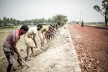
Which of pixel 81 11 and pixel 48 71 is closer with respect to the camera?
pixel 48 71

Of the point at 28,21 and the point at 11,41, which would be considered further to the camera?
the point at 28,21

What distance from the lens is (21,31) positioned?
424 cm

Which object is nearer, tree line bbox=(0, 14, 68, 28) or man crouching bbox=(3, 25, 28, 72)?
A: man crouching bbox=(3, 25, 28, 72)

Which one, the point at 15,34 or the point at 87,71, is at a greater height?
the point at 15,34

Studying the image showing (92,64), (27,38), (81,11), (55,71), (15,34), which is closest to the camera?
(15,34)

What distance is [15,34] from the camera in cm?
413

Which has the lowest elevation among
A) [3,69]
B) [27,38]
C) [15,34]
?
[3,69]

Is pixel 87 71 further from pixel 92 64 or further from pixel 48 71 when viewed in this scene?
pixel 48 71

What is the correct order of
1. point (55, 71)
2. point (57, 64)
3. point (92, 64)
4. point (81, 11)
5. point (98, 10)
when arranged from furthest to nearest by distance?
point (81, 11) < point (98, 10) < point (92, 64) < point (57, 64) < point (55, 71)

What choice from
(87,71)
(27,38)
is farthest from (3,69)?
(87,71)

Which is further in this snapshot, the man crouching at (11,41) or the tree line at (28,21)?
the tree line at (28,21)

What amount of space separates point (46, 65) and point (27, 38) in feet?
6.76

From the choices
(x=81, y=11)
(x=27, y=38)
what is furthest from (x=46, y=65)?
(x=81, y=11)

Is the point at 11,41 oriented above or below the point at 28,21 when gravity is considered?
below
